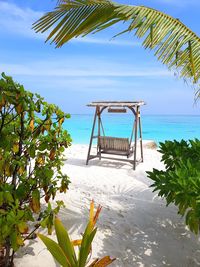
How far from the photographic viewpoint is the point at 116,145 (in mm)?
8797

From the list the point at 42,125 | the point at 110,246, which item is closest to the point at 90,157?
the point at 110,246

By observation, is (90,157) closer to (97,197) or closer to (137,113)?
(137,113)

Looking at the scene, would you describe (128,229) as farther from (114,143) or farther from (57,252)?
(114,143)

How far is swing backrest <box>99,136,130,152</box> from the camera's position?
28.4 ft

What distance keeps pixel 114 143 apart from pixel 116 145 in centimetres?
9

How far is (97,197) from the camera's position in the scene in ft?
17.6

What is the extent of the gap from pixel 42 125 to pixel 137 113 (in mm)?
5912

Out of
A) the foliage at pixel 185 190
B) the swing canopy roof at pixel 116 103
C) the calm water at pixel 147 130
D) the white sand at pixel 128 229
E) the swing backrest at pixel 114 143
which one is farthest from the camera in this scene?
the calm water at pixel 147 130

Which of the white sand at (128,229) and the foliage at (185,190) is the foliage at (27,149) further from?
the foliage at (185,190)

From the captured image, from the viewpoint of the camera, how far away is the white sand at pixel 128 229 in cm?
347

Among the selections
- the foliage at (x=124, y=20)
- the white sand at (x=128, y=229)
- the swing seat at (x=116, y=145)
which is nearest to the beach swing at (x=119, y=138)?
the swing seat at (x=116, y=145)

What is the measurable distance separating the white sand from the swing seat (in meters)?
2.21

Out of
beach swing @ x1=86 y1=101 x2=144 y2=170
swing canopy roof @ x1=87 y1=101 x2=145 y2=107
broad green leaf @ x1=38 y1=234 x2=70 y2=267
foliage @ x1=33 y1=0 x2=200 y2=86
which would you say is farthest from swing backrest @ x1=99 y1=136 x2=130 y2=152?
broad green leaf @ x1=38 y1=234 x2=70 y2=267

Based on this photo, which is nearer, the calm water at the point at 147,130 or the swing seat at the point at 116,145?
the swing seat at the point at 116,145
